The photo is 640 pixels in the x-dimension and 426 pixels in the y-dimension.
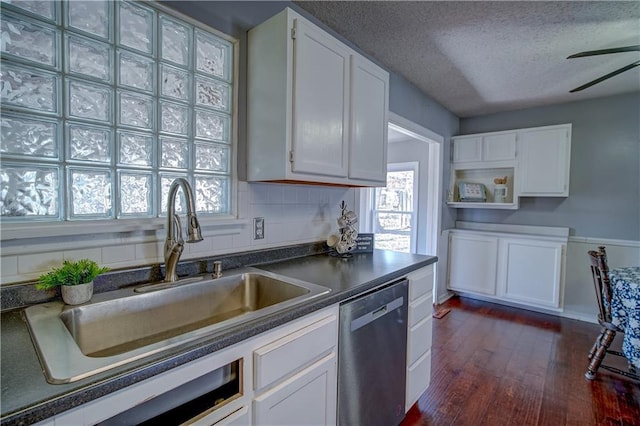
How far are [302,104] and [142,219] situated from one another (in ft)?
2.95

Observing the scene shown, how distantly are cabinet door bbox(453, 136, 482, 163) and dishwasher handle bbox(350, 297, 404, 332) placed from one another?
2.85m

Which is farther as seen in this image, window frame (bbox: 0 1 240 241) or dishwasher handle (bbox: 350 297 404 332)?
dishwasher handle (bbox: 350 297 404 332)

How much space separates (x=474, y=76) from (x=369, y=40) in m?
1.18

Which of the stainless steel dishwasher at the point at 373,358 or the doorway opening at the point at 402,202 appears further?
the doorway opening at the point at 402,202

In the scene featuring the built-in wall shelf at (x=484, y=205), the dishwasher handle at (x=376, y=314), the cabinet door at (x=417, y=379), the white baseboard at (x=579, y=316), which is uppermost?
the built-in wall shelf at (x=484, y=205)

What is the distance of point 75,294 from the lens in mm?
1014

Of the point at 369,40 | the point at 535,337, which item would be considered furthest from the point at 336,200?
the point at 535,337

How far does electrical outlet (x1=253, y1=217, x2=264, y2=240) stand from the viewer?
172cm

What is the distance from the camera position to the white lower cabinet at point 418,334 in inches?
68.1

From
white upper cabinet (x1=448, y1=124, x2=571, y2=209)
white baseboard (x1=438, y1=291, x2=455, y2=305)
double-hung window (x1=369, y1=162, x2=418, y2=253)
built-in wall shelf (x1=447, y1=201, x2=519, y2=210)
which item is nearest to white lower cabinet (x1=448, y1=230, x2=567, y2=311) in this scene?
white baseboard (x1=438, y1=291, x2=455, y2=305)

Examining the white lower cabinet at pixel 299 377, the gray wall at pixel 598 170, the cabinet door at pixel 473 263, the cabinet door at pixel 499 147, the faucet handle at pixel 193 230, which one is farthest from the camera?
the cabinet door at pixel 473 263

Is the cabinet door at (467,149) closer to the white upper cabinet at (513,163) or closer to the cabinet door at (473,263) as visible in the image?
the white upper cabinet at (513,163)

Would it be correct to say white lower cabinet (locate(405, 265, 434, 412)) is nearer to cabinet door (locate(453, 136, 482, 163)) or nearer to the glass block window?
the glass block window

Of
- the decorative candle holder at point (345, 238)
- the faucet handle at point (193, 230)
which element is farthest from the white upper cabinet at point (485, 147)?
the faucet handle at point (193, 230)
